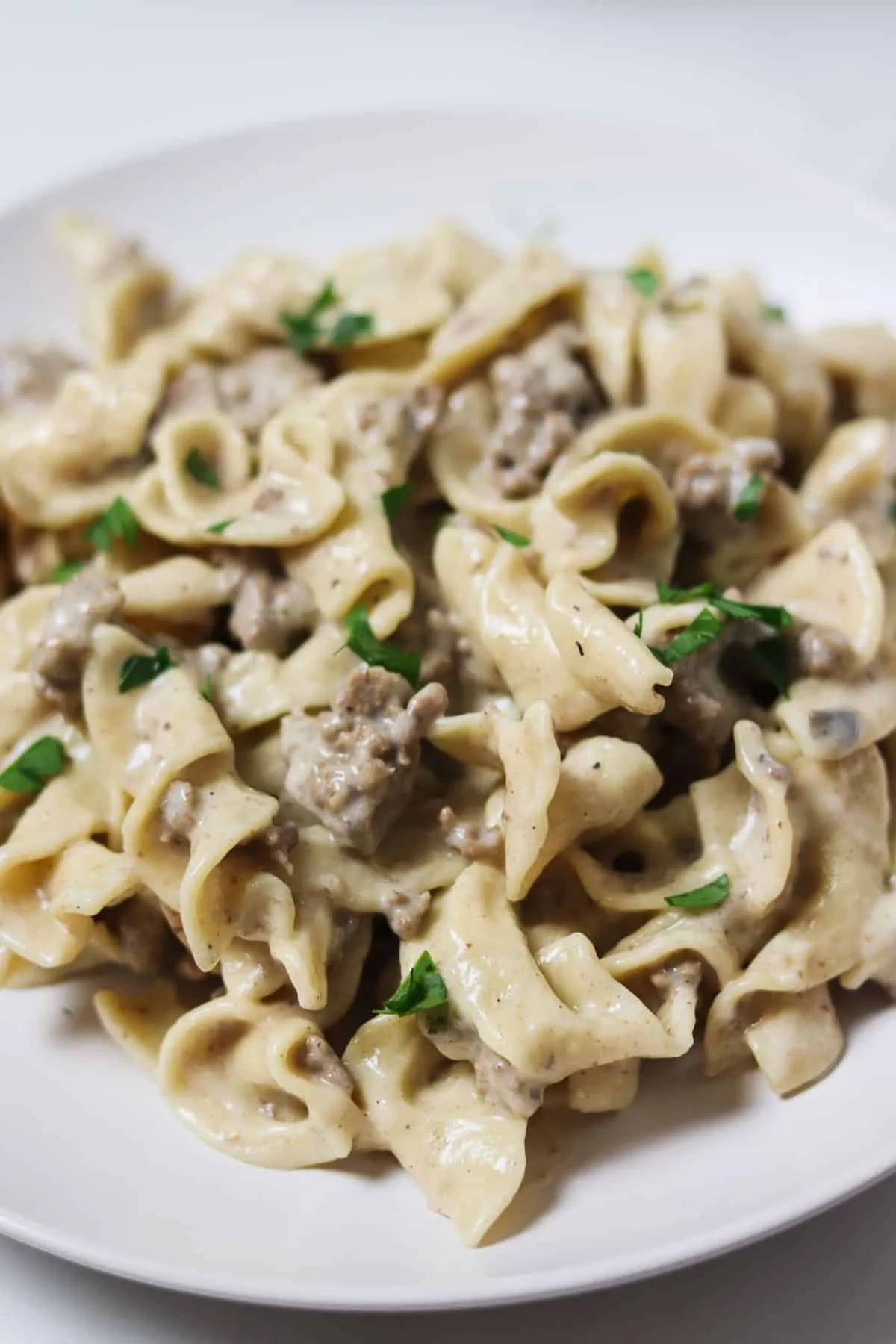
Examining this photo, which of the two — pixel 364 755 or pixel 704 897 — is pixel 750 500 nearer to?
pixel 704 897

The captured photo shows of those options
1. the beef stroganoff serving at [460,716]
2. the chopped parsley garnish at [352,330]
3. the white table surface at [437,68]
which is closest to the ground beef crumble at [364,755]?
the beef stroganoff serving at [460,716]

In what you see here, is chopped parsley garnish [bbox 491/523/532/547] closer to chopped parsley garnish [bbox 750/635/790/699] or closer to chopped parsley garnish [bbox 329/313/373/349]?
chopped parsley garnish [bbox 750/635/790/699]

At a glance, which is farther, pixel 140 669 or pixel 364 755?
pixel 140 669

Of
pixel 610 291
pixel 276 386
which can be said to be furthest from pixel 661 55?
pixel 276 386

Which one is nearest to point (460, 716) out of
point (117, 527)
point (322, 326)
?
point (117, 527)

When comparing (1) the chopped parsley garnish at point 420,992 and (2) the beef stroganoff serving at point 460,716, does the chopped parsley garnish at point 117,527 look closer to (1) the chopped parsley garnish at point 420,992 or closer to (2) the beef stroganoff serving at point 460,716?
(2) the beef stroganoff serving at point 460,716

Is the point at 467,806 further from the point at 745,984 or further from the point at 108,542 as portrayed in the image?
the point at 108,542

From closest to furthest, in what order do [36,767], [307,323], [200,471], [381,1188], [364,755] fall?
1. [381,1188]
2. [364,755]
3. [36,767]
4. [200,471]
5. [307,323]

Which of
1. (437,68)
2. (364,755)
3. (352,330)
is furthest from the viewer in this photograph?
(437,68)

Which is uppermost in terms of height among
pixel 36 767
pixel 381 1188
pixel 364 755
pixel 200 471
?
pixel 200 471
